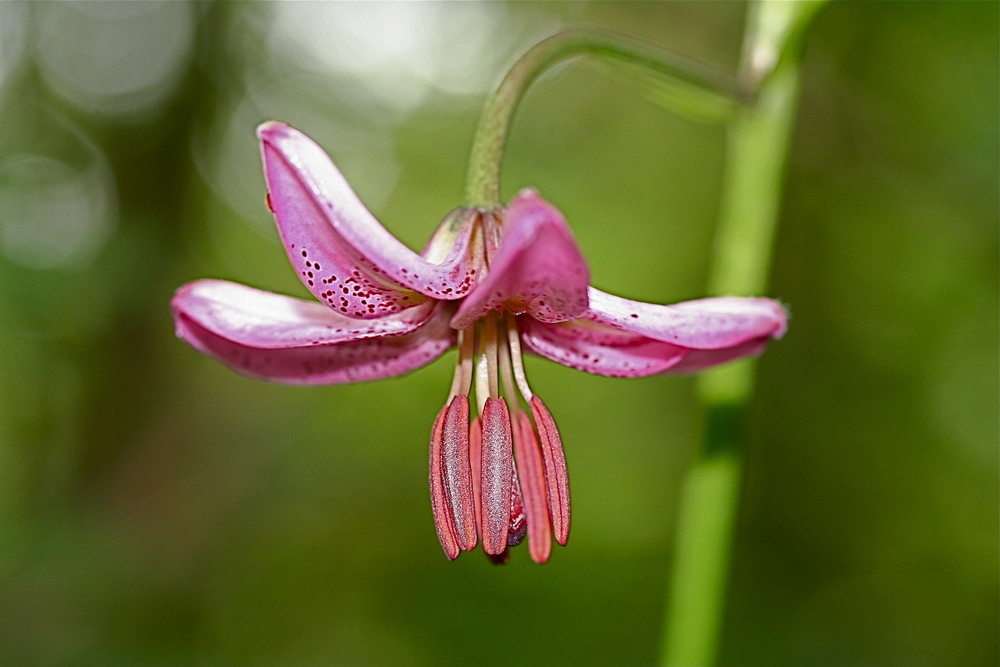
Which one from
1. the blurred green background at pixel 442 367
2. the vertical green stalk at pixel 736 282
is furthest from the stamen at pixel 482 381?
the blurred green background at pixel 442 367

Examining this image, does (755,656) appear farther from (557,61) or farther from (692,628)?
(557,61)

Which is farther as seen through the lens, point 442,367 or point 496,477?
point 442,367

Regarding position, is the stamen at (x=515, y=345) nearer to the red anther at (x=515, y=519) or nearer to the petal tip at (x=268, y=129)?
the red anther at (x=515, y=519)

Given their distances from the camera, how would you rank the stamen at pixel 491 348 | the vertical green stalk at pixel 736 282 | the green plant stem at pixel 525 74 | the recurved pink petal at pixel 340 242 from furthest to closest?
1. the vertical green stalk at pixel 736 282
2. the stamen at pixel 491 348
3. the green plant stem at pixel 525 74
4. the recurved pink petal at pixel 340 242

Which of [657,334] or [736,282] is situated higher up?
[736,282]

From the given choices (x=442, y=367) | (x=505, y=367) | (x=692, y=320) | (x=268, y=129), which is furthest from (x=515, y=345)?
(x=442, y=367)

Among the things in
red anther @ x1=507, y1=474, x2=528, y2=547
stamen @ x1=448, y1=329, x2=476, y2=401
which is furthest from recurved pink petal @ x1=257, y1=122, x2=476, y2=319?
red anther @ x1=507, y1=474, x2=528, y2=547

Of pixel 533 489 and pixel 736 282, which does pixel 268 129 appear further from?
pixel 736 282
